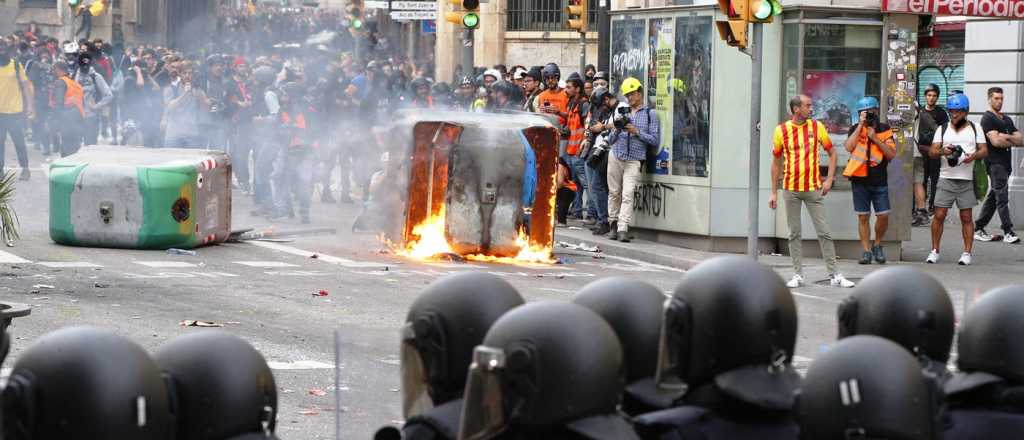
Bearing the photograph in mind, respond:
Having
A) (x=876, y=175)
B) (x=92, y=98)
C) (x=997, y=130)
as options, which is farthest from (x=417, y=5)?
(x=876, y=175)

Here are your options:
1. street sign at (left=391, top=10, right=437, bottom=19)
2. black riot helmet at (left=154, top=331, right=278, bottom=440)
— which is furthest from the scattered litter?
street sign at (left=391, top=10, right=437, bottom=19)

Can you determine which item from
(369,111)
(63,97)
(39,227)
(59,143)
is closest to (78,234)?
(39,227)

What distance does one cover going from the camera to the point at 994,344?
427 centimetres

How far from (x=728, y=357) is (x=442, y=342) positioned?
0.71 m

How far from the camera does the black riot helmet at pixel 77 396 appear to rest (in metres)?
3.64

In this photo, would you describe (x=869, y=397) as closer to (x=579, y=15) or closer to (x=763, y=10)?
(x=763, y=10)

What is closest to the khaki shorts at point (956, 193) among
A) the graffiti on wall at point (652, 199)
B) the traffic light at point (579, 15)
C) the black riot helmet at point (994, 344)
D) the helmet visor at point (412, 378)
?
the graffiti on wall at point (652, 199)

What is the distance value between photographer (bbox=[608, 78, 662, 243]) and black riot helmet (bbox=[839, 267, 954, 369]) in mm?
12965

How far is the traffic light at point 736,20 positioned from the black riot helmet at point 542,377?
10.4 metres

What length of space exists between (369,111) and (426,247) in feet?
23.5

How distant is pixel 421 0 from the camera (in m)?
30.6

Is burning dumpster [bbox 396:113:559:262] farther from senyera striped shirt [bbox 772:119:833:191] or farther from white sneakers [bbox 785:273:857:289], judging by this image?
white sneakers [bbox 785:273:857:289]

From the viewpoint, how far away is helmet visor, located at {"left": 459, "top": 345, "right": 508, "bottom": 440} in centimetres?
381

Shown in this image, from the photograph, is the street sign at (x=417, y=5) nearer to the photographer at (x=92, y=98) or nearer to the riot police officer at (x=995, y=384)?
the photographer at (x=92, y=98)
